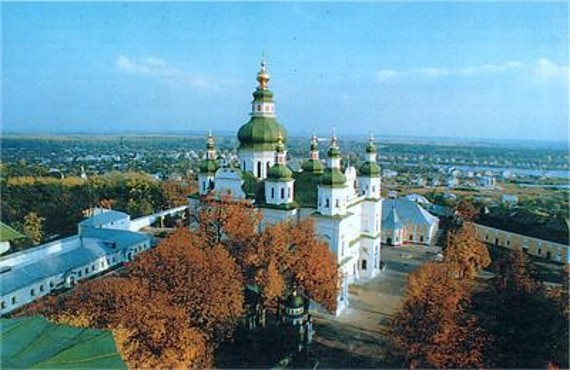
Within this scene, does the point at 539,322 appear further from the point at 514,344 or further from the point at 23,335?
the point at 23,335

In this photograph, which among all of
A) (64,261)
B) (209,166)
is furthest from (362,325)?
(64,261)

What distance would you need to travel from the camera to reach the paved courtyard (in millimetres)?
13117

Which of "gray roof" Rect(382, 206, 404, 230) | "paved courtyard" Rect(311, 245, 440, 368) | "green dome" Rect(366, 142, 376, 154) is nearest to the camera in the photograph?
"paved courtyard" Rect(311, 245, 440, 368)

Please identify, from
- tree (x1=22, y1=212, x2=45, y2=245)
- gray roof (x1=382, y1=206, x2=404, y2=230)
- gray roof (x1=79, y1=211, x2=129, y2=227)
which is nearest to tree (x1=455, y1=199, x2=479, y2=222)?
gray roof (x1=382, y1=206, x2=404, y2=230)

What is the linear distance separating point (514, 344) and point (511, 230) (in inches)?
643

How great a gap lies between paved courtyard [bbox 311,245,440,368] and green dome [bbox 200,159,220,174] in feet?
23.6

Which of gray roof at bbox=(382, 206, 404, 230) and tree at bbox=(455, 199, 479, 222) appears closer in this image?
gray roof at bbox=(382, 206, 404, 230)

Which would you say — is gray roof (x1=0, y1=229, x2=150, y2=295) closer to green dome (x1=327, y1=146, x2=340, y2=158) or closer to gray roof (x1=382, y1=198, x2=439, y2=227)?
green dome (x1=327, y1=146, x2=340, y2=158)

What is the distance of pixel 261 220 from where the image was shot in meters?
17.2

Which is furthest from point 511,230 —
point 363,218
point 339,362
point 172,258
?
point 172,258

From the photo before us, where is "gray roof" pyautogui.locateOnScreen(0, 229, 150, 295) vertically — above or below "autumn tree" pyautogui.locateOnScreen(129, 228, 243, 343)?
below

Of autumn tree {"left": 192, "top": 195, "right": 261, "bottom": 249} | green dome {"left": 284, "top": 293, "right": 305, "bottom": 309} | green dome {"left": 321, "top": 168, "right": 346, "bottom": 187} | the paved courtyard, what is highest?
green dome {"left": 321, "top": 168, "right": 346, "bottom": 187}

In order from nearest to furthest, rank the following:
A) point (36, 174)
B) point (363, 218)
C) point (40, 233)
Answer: point (363, 218)
point (40, 233)
point (36, 174)

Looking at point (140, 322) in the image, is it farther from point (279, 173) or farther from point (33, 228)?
point (33, 228)
